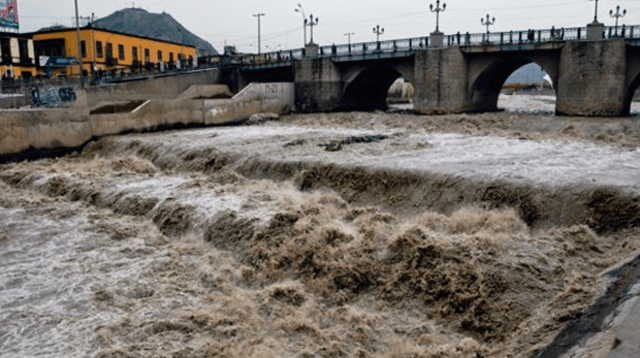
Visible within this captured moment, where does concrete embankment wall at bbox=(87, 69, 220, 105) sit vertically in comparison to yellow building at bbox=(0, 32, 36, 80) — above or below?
below

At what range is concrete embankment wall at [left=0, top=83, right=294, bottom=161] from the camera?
22.7 metres

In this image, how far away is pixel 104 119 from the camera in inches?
998

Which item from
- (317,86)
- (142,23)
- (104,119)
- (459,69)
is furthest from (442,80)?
(142,23)

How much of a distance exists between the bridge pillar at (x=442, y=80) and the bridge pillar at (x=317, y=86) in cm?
682

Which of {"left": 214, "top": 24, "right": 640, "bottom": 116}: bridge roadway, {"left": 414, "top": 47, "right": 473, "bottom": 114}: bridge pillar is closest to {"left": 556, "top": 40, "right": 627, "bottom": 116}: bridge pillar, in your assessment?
{"left": 214, "top": 24, "right": 640, "bottom": 116}: bridge roadway

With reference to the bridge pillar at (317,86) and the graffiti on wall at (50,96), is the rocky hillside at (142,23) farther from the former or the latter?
the bridge pillar at (317,86)

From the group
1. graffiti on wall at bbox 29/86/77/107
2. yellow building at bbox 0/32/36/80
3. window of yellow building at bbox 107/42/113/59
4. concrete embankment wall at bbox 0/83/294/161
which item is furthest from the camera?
window of yellow building at bbox 107/42/113/59

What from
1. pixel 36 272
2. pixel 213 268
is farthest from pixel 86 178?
pixel 213 268

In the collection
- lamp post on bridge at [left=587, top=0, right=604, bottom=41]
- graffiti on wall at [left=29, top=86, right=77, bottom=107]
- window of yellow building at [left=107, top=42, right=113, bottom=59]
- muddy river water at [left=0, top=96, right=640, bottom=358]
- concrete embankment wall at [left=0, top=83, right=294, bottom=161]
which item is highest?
window of yellow building at [left=107, top=42, right=113, bottom=59]

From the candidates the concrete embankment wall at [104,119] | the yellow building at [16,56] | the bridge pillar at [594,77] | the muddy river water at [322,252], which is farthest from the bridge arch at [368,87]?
the yellow building at [16,56]

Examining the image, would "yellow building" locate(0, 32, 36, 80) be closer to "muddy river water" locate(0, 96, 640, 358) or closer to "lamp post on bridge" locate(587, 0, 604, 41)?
"muddy river water" locate(0, 96, 640, 358)

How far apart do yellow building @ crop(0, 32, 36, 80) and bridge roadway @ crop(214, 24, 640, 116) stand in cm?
2368

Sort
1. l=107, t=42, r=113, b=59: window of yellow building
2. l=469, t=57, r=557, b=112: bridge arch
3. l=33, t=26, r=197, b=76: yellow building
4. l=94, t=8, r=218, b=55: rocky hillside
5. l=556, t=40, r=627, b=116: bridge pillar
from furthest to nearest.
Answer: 1. l=94, t=8, r=218, b=55: rocky hillside
2. l=107, t=42, r=113, b=59: window of yellow building
3. l=33, t=26, r=197, b=76: yellow building
4. l=469, t=57, r=557, b=112: bridge arch
5. l=556, t=40, r=627, b=116: bridge pillar

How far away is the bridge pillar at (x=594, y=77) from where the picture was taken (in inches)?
1066
